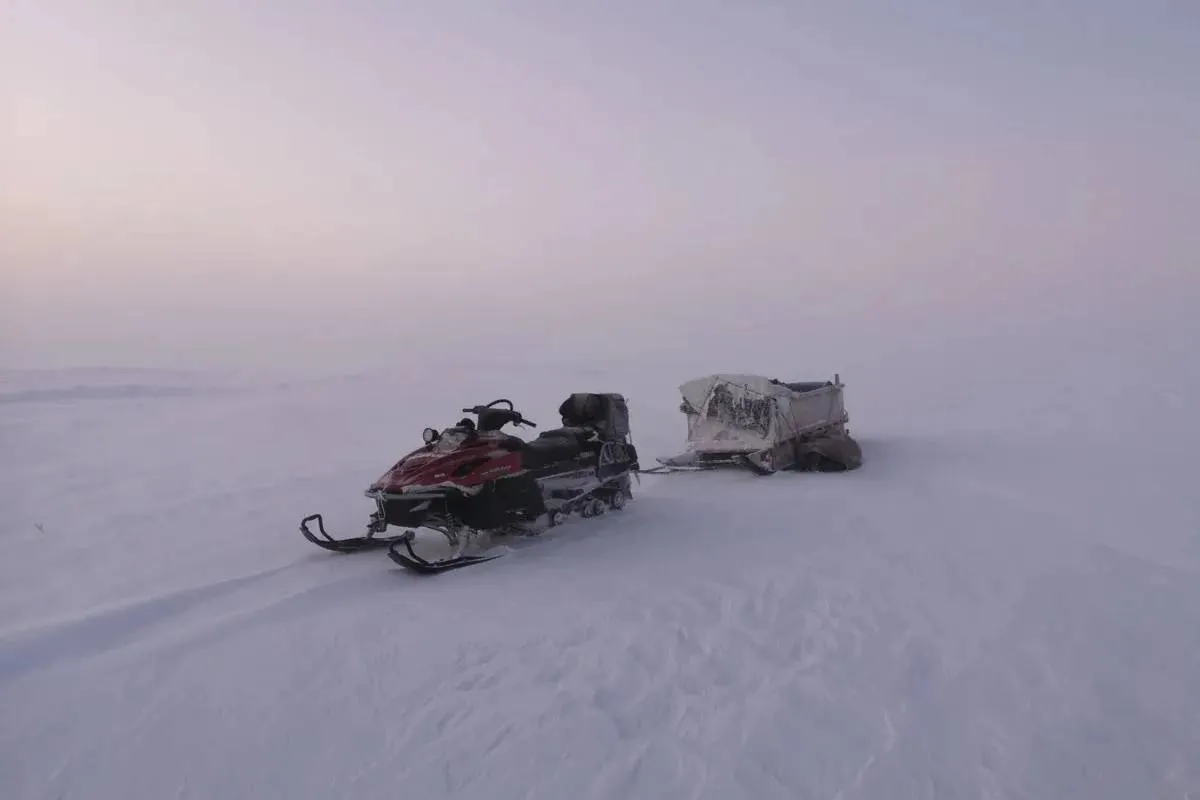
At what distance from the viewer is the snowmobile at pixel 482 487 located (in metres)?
5.91

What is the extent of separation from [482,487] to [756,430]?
17.5 ft

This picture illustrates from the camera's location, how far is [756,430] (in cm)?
1049

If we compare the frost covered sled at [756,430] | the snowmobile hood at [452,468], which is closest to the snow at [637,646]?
the snowmobile hood at [452,468]

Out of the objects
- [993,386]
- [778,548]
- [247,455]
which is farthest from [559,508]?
[993,386]

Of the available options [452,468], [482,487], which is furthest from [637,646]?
[452,468]

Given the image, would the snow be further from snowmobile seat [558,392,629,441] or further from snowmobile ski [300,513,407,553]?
snowmobile seat [558,392,629,441]

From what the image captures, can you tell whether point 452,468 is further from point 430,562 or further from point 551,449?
point 551,449

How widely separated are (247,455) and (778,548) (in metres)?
8.49

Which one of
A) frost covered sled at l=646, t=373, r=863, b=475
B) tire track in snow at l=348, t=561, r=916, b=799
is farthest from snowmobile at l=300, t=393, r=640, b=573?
frost covered sled at l=646, t=373, r=863, b=475

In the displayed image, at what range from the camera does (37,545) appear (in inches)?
266

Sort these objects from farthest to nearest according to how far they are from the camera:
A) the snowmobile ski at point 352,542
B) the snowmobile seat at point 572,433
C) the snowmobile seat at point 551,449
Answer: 1. the snowmobile seat at point 572,433
2. the snowmobile seat at point 551,449
3. the snowmobile ski at point 352,542

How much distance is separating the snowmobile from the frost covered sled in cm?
331

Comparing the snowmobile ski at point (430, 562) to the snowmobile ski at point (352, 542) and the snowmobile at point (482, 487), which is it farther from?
the snowmobile ski at point (352, 542)

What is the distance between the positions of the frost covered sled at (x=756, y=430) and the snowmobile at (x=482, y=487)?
331 centimetres
